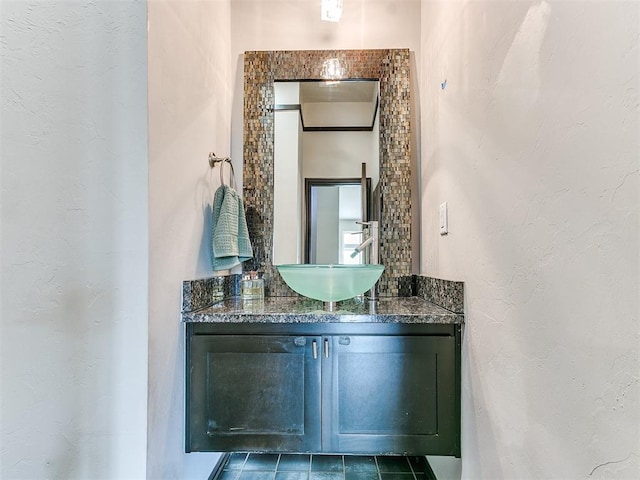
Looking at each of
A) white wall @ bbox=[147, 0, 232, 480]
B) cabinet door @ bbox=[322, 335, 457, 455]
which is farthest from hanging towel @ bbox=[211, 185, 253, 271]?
cabinet door @ bbox=[322, 335, 457, 455]

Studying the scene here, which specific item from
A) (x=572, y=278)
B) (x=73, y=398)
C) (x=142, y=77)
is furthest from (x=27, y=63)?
(x=572, y=278)

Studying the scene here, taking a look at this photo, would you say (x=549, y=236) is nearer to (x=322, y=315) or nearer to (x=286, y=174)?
(x=322, y=315)

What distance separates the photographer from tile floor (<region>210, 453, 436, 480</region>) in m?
1.53

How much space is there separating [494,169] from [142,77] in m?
1.09

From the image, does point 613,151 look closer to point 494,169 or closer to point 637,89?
point 637,89

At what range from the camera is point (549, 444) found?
0.72 meters

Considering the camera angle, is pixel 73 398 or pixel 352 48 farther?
pixel 352 48

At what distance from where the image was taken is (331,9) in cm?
165

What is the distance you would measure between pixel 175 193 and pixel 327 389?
902 millimetres

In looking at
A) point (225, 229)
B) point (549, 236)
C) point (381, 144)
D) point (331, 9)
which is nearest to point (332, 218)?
point (381, 144)

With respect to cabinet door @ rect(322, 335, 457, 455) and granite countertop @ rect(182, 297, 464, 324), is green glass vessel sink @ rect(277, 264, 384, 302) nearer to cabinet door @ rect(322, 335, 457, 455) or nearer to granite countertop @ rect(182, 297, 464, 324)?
granite countertop @ rect(182, 297, 464, 324)

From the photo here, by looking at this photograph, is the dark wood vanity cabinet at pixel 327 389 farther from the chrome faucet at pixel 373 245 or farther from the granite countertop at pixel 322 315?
the chrome faucet at pixel 373 245

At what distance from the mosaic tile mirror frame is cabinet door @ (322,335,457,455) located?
542 millimetres

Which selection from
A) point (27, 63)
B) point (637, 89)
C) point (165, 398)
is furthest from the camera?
point (165, 398)
